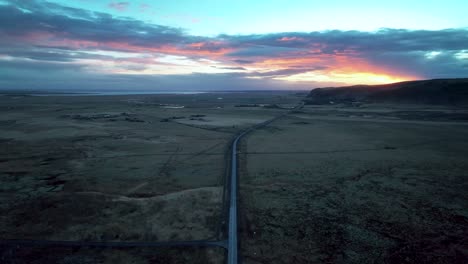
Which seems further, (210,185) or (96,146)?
(96,146)

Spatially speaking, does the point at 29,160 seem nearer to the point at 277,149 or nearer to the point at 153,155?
the point at 153,155

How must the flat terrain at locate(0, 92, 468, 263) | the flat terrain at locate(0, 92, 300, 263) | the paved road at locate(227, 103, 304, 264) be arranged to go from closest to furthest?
1. the paved road at locate(227, 103, 304, 264)
2. the flat terrain at locate(0, 92, 468, 263)
3. the flat terrain at locate(0, 92, 300, 263)

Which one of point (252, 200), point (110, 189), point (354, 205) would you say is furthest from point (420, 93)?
point (110, 189)

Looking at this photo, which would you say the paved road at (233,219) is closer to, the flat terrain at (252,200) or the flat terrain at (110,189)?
the flat terrain at (252,200)

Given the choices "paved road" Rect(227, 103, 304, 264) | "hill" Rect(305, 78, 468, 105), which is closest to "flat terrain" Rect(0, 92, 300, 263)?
"paved road" Rect(227, 103, 304, 264)

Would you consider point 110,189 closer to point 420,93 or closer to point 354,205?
point 354,205

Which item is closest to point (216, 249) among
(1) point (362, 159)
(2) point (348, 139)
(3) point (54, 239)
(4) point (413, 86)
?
(3) point (54, 239)

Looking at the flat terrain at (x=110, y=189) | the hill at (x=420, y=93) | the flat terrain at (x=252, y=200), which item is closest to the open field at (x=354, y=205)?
the flat terrain at (x=252, y=200)

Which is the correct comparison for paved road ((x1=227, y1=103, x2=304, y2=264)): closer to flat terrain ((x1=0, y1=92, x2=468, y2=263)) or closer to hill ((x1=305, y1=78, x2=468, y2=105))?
flat terrain ((x1=0, y1=92, x2=468, y2=263))

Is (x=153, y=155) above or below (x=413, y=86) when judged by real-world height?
below
